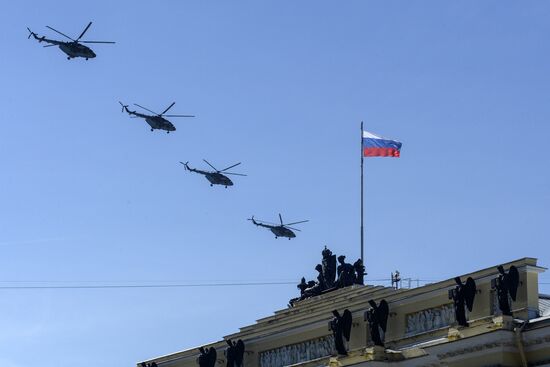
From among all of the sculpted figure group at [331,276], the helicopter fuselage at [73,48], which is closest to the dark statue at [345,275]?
the sculpted figure group at [331,276]

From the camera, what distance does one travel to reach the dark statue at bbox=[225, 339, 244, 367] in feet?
183

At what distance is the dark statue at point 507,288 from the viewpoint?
45.6 metres

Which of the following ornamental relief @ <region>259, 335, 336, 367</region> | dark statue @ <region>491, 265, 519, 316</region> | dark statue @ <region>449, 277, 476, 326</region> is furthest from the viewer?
ornamental relief @ <region>259, 335, 336, 367</region>

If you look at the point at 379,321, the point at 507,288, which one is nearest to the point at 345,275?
the point at 379,321

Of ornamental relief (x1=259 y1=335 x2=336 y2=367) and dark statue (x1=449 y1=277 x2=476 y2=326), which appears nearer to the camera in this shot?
dark statue (x1=449 y1=277 x2=476 y2=326)

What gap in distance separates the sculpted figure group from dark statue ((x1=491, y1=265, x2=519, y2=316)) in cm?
978

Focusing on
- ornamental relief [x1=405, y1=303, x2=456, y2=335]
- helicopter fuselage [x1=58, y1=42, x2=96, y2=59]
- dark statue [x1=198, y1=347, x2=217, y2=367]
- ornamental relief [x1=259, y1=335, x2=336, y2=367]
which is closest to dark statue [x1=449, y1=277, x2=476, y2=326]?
ornamental relief [x1=405, y1=303, x2=456, y2=335]

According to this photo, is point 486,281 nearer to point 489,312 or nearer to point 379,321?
point 489,312

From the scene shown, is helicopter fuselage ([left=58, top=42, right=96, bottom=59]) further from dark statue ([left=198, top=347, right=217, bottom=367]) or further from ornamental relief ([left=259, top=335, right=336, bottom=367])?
ornamental relief ([left=259, top=335, right=336, bottom=367])

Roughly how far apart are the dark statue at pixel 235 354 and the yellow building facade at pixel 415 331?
0.68ft

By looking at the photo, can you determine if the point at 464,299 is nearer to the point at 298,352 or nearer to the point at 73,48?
the point at 298,352

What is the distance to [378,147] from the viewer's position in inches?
2307

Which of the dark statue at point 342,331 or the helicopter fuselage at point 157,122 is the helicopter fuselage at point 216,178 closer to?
the helicopter fuselage at point 157,122

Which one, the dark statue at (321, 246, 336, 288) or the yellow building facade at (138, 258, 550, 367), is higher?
the dark statue at (321, 246, 336, 288)
